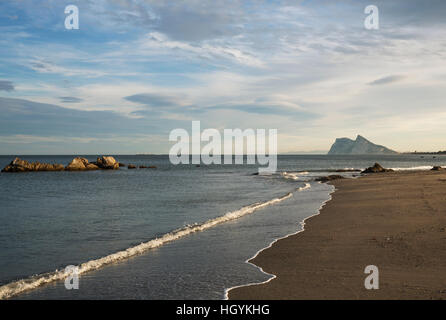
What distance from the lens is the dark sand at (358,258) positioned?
24.8ft

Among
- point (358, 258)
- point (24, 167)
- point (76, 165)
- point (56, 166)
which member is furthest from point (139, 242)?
point (24, 167)

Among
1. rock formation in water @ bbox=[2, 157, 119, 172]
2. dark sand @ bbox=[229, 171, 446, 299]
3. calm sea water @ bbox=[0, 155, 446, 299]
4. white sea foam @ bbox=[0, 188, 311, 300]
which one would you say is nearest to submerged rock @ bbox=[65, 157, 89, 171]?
rock formation in water @ bbox=[2, 157, 119, 172]

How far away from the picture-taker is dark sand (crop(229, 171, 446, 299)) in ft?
24.8

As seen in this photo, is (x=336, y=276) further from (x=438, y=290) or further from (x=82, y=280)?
(x=82, y=280)

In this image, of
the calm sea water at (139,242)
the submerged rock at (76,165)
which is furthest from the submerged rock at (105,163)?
the calm sea water at (139,242)

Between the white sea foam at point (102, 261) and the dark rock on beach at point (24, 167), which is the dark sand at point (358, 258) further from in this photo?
the dark rock on beach at point (24, 167)

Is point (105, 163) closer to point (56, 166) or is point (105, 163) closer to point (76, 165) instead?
point (76, 165)

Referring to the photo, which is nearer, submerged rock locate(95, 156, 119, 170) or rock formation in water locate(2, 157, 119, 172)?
rock formation in water locate(2, 157, 119, 172)

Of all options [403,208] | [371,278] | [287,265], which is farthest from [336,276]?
[403,208]

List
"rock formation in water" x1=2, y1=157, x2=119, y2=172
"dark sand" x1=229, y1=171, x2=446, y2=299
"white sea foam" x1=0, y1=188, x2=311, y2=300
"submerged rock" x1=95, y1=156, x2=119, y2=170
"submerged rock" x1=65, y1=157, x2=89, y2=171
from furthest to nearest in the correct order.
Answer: "submerged rock" x1=95, y1=156, x2=119, y2=170 → "submerged rock" x1=65, y1=157, x2=89, y2=171 → "rock formation in water" x1=2, y1=157, x2=119, y2=172 → "white sea foam" x1=0, y1=188, x2=311, y2=300 → "dark sand" x1=229, y1=171, x2=446, y2=299

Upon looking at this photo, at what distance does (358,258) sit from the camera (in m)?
9.98

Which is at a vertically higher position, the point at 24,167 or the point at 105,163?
the point at 105,163

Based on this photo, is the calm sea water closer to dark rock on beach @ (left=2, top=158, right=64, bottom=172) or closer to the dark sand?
the dark sand
